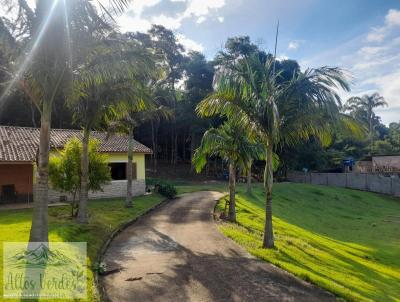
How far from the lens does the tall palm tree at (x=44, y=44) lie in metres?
8.66

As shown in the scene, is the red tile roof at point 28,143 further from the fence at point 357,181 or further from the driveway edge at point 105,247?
the fence at point 357,181

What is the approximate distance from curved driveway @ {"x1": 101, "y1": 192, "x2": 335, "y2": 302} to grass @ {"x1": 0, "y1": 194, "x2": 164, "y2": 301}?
1.65 ft

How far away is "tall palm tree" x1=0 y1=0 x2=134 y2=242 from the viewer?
8.66 meters

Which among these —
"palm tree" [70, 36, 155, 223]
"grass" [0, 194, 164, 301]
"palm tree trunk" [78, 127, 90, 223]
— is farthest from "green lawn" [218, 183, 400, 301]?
"palm tree" [70, 36, 155, 223]

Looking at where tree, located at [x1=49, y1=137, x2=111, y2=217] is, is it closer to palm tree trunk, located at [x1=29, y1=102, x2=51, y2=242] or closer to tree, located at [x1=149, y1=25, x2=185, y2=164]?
palm tree trunk, located at [x1=29, y1=102, x2=51, y2=242]

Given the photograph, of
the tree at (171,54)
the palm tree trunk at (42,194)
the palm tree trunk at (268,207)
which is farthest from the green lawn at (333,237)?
the tree at (171,54)

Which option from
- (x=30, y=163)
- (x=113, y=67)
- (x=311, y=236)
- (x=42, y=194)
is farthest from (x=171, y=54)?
(x=42, y=194)

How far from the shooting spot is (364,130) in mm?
11289

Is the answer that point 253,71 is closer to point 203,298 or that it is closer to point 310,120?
point 310,120

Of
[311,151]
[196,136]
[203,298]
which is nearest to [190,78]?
[196,136]

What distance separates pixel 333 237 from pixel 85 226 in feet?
43.3

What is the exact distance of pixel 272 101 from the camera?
10648 mm

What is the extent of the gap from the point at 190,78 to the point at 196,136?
291 inches

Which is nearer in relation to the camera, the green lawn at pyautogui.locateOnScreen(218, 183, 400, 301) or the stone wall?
the green lawn at pyautogui.locateOnScreen(218, 183, 400, 301)
